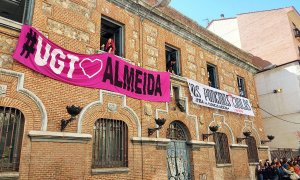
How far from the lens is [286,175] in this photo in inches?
570

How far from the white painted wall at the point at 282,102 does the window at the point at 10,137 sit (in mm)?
19368

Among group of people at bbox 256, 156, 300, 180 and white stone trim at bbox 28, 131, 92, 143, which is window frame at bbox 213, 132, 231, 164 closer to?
group of people at bbox 256, 156, 300, 180

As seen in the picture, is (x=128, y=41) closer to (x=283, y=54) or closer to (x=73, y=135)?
(x=73, y=135)

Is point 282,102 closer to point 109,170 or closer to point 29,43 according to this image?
point 109,170

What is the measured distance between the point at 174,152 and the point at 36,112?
20.4 feet

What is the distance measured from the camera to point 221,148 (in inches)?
572

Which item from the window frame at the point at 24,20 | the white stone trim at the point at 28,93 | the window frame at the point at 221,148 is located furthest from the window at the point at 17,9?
the window frame at the point at 221,148

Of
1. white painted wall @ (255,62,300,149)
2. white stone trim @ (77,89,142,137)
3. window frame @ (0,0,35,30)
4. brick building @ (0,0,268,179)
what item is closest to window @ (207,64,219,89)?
brick building @ (0,0,268,179)

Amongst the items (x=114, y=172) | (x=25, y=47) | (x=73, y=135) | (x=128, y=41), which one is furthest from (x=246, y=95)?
(x=25, y=47)

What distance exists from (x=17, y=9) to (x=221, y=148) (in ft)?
38.0

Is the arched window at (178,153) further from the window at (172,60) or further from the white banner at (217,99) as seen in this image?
the window at (172,60)

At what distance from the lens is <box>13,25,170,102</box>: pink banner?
808 centimetres

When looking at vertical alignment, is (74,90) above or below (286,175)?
above

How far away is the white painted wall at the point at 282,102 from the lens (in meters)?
20.6
